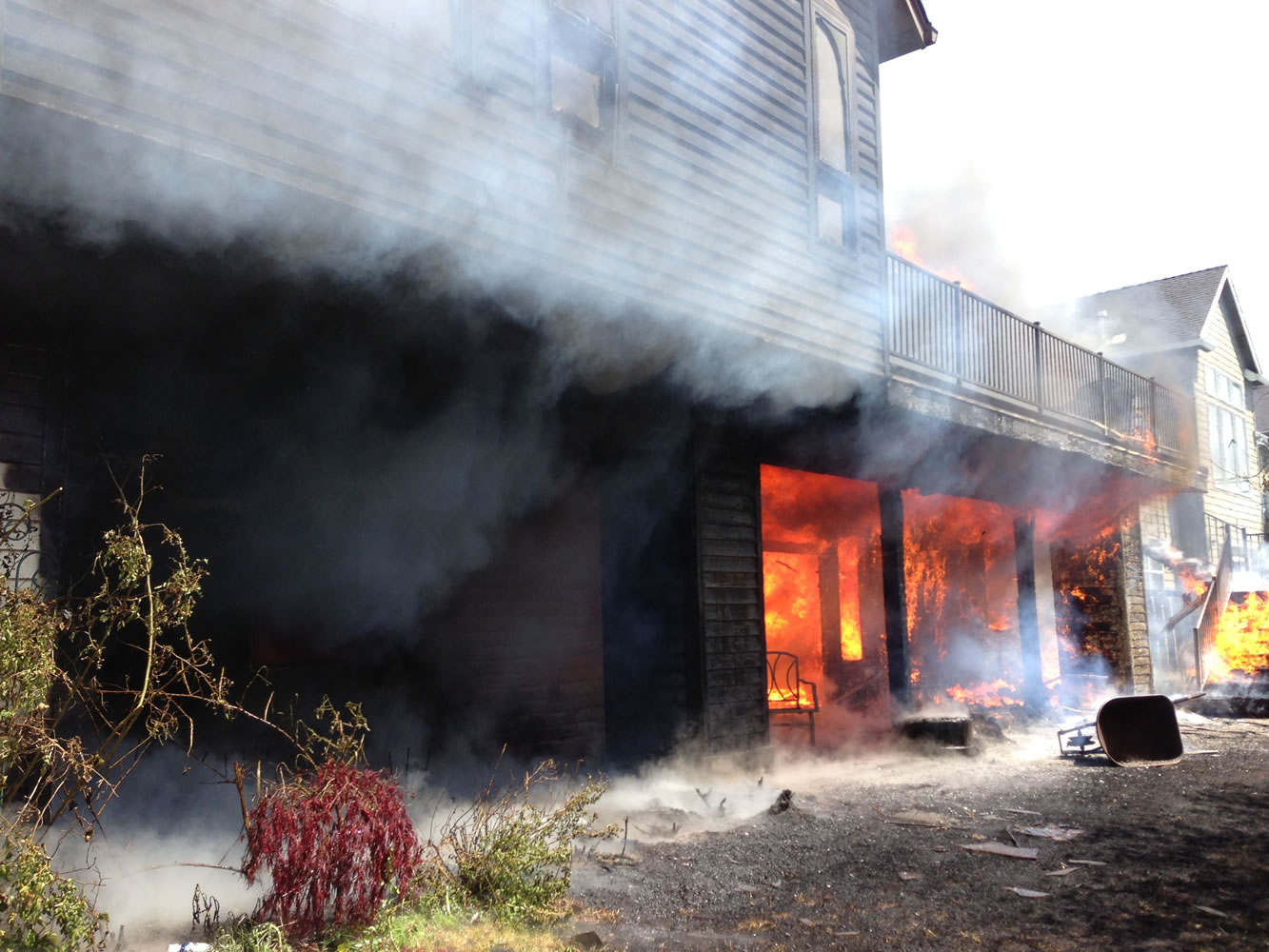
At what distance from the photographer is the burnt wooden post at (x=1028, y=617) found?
15.2 m

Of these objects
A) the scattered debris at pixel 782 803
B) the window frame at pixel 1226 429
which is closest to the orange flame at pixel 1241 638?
the window frame at pixel 1226 429

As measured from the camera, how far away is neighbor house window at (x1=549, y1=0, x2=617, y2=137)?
6.89m

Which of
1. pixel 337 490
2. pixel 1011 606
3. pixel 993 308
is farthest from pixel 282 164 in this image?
pixel 1011 606

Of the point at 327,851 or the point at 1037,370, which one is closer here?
the point at 327,851

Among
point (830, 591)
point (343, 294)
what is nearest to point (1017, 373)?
point (830, 591)

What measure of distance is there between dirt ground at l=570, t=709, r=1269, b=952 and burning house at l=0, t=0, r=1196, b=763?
5.44ft

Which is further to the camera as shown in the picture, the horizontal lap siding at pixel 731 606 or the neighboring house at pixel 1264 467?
the neighboring house at pixel 1264 467

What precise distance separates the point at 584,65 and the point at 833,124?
3.86 meters

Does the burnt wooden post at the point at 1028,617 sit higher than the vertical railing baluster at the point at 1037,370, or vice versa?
the vertical railing baluster at the point at 1037,370

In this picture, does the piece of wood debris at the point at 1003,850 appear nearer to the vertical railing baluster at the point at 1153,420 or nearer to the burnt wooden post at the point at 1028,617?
the burnt wooden post at the point at 1028,617

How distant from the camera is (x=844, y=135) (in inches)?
396

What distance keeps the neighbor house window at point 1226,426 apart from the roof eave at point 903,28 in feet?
59.4

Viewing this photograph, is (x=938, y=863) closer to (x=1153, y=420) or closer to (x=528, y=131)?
(x=528, y=131)

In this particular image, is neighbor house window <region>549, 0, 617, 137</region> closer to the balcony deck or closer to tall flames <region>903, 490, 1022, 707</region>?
the balcony deck
